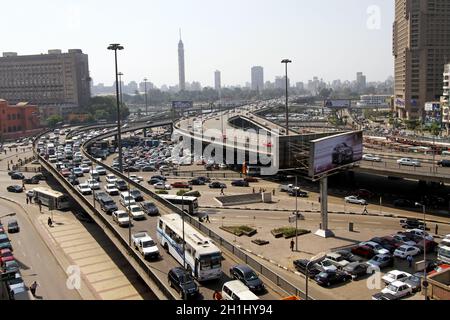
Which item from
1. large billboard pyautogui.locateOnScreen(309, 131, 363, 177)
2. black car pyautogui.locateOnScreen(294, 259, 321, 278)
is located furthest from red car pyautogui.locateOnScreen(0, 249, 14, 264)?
large billboard pyautogui.locateOnScreen(309, 131, 363, 177)

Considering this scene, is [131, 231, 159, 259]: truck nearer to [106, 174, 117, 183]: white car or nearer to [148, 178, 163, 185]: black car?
[106, 174, 117, 183]: white car

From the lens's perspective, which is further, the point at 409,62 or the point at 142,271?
the point at 409,62

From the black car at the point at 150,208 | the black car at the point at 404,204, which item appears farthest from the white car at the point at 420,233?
the black car at the point at 150,208

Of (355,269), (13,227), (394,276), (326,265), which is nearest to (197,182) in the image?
(13,227)

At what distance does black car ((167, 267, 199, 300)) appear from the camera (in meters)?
15.6

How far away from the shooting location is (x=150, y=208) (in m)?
27.1

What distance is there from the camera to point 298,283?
2134cm

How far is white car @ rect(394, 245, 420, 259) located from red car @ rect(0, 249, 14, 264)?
21561mm

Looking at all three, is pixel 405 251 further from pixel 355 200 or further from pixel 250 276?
pixel 355 200

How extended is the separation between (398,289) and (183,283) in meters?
9.57
